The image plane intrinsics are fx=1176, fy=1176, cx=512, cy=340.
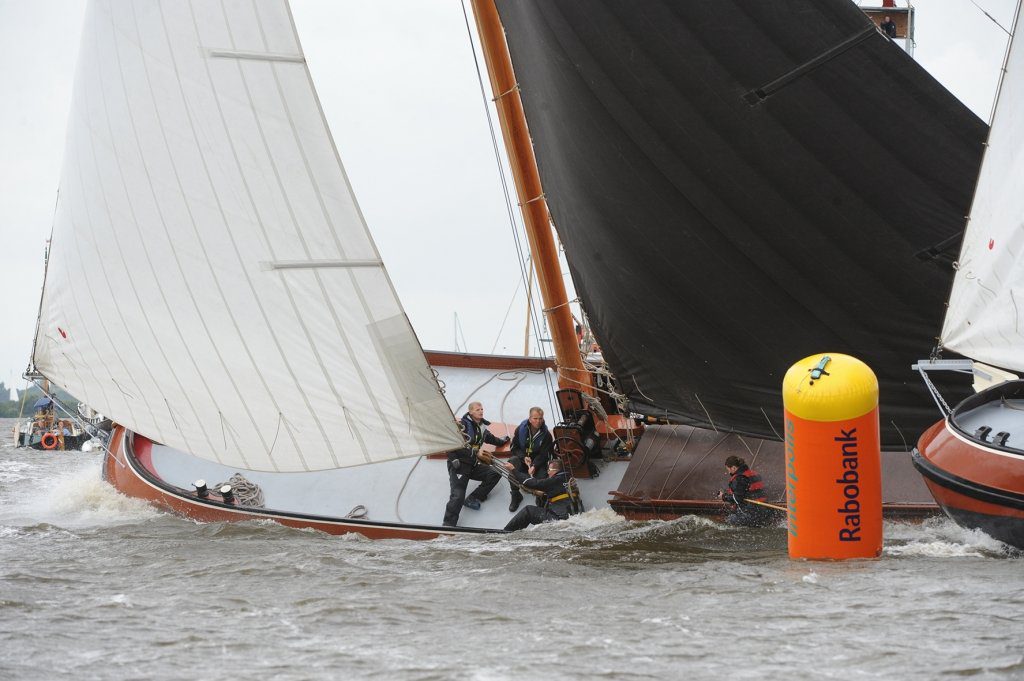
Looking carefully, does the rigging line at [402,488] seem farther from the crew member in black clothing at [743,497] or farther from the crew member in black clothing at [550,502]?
the crew member in black clothing at [743,497]

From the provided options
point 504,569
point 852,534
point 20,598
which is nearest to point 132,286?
point 20,598

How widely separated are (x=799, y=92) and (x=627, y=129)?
5.08ft

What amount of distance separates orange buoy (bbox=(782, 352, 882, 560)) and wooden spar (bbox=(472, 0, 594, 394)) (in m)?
4.47

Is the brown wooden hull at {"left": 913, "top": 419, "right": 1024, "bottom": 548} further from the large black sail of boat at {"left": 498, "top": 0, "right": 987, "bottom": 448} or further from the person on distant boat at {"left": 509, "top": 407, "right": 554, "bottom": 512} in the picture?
the person on distant boat at {"left": 509, "top": 407, "right": 554, "bottom": 512}

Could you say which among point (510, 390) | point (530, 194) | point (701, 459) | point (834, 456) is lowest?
point (701, 459)

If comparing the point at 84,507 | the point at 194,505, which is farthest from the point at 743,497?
the point at 84,507

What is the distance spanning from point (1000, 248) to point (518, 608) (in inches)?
175

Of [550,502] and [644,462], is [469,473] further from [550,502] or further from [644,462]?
[644,462]

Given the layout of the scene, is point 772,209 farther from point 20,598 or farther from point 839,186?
point 20,598

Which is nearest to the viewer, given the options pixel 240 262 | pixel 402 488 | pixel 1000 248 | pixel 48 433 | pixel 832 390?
pixel 832 390

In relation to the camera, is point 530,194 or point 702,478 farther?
point 530,194

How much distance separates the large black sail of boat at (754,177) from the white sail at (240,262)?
2.27 metres

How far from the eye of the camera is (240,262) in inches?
404

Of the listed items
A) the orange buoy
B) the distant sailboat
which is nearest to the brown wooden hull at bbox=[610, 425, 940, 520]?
the distant sailboat
